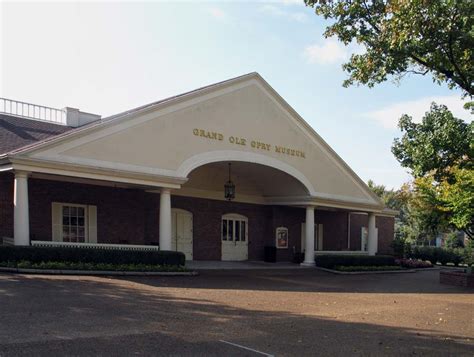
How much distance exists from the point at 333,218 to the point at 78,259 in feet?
60.0

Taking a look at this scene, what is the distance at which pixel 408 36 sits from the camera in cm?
1214

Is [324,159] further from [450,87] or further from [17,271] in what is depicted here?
[17,271]

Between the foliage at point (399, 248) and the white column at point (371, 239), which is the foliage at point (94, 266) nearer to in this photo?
the white column at point (371, 239)

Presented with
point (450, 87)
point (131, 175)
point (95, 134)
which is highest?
point (450, 87)

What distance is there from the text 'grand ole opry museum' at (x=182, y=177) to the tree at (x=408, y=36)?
605 centimetres

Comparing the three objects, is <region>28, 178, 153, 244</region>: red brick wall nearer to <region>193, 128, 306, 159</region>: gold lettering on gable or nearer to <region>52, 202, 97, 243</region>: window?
<region>52, 202, 97, 243</region>: window

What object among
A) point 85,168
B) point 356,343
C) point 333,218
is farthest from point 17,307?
point 333,218

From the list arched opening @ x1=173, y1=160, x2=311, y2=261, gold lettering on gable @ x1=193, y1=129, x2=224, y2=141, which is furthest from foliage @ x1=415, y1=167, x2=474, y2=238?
gold lettering on gable @ x1=193, y1=129, x2=224, y2=141

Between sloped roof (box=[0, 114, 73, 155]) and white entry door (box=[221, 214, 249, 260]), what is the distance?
870cm

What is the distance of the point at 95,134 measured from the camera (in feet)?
50.8

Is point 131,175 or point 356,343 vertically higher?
point 131,175

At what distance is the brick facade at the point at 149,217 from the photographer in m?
16.9

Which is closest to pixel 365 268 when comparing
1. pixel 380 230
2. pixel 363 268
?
pixel 363 268

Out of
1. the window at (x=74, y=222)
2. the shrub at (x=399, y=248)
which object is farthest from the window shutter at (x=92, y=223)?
the shrub at (x=399, y=248)
